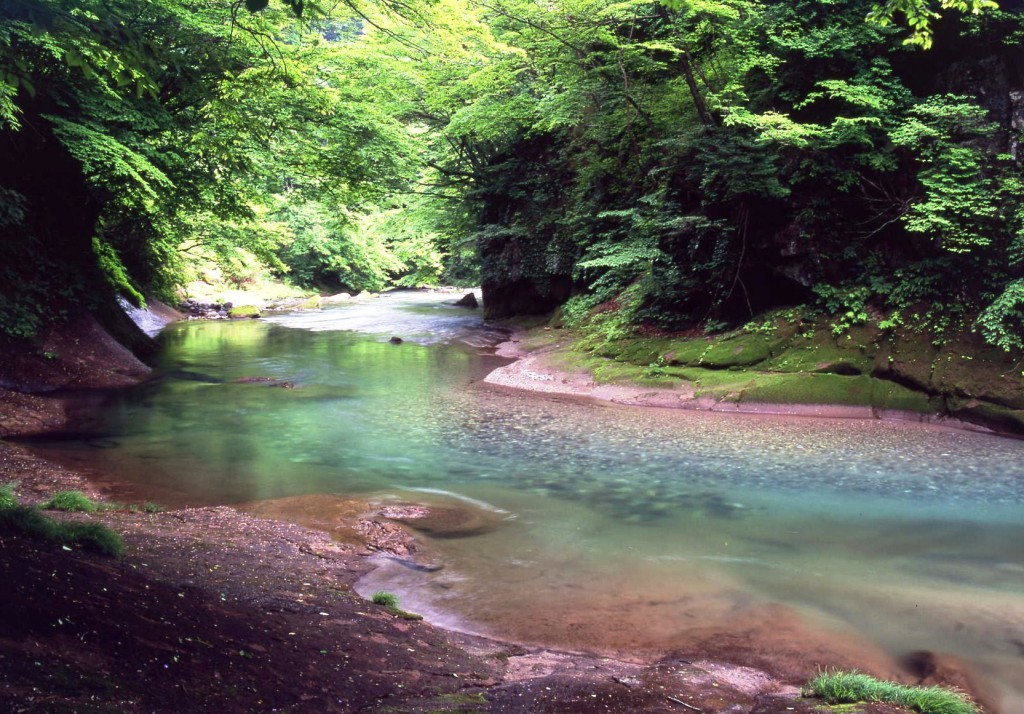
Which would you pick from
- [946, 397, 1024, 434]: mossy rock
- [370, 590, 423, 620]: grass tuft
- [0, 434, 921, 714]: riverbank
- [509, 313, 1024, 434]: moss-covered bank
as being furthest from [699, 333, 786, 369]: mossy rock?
[370, 590, 423, 620]: grass tuft

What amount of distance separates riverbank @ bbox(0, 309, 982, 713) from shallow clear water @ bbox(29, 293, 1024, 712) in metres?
0.34

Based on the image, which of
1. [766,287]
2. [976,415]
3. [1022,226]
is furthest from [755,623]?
[766,287]

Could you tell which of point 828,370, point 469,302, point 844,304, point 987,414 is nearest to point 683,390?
point 828,370

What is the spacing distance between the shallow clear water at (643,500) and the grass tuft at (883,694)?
685 mm

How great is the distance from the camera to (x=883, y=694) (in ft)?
14.5

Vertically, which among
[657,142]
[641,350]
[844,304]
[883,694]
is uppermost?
[657,142]

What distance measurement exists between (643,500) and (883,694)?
14.8 feet

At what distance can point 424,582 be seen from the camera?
6.54 m

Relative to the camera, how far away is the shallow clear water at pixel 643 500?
5.89 metres

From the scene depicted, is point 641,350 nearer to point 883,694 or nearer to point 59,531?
point 883,694

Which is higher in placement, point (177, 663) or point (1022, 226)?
point (1022, 226)

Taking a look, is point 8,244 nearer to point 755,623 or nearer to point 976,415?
point 755,623

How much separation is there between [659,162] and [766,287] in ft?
15.4

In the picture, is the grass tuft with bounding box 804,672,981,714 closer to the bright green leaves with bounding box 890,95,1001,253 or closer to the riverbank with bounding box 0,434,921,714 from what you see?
the riverbank with bounding box 0,434,921,714
